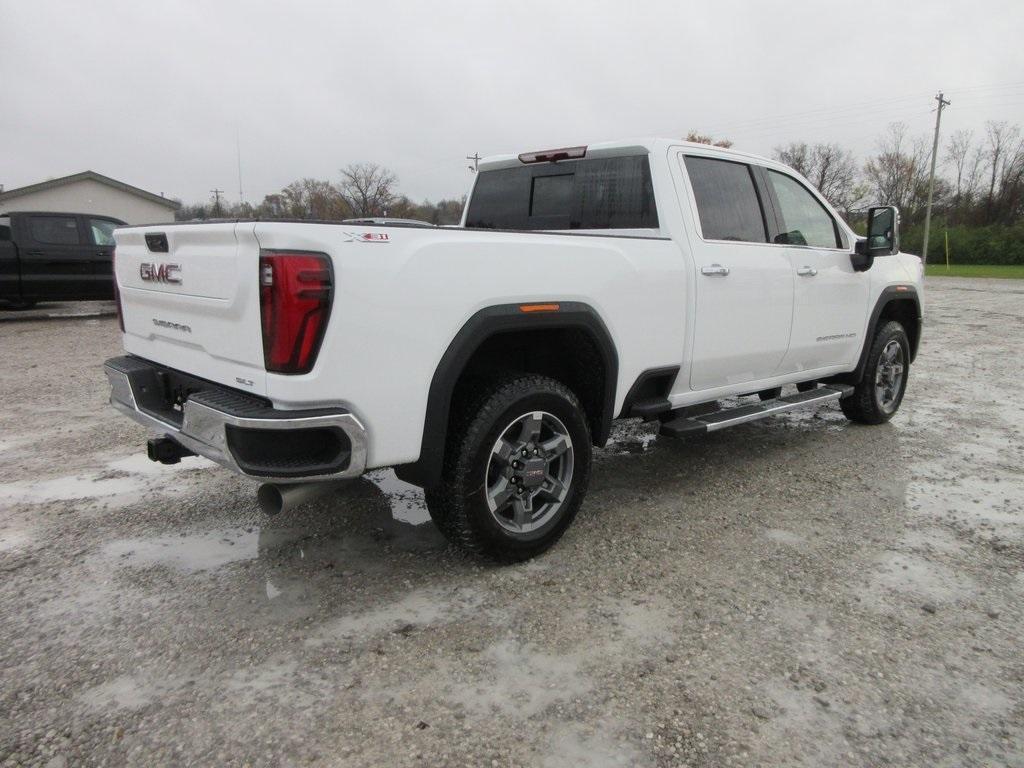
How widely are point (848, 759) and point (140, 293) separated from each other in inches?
134

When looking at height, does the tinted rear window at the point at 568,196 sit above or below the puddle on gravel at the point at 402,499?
above

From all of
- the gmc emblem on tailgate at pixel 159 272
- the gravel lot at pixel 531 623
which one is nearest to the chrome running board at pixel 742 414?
the gravel lot at pixel 531 623

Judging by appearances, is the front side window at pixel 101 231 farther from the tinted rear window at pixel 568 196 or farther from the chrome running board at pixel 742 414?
the chrome running board at pixel 742 414

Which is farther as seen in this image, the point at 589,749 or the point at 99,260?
the point at 99,260

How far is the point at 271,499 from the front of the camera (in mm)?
2783

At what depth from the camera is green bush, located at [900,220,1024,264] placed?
4291cm

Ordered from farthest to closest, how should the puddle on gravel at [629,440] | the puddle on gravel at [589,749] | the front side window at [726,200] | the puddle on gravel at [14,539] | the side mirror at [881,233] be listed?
the puddle on gravel at [629,440], the side mirror at [881,233], the front side window at [726,200], the puddle on gravel at [14,539], the puddle on gravel at [589,749]

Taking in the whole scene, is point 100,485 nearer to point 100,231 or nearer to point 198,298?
point 198,298

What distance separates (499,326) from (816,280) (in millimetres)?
2764

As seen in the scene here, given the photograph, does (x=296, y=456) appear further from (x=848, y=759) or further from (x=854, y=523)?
(x=854, y=523)

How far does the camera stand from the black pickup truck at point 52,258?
11.6 metres

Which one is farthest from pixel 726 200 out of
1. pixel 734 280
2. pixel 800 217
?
pixel 800 217

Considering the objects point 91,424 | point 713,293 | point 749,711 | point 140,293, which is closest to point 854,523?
point 713,293

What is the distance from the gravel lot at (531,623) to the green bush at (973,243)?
47037mm
